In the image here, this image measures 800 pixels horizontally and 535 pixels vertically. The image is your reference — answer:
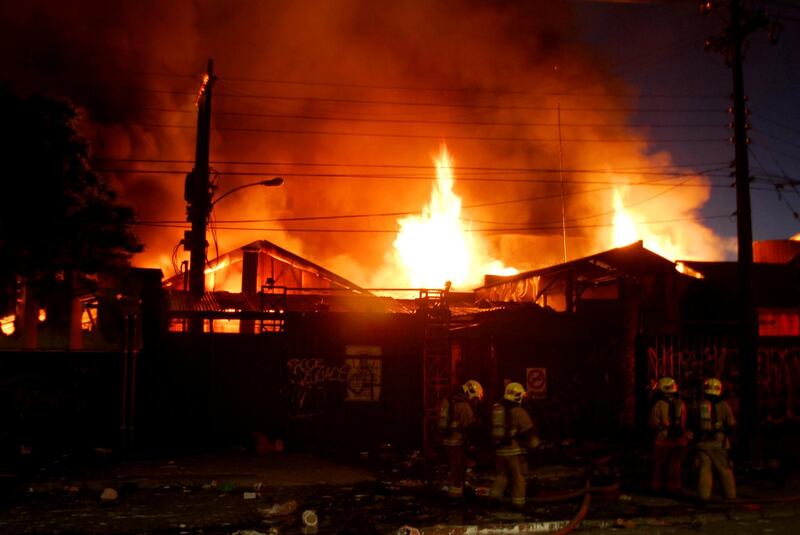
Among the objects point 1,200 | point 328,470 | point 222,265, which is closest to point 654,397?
point 328,470

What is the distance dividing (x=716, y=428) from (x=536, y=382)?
7952 millimetres

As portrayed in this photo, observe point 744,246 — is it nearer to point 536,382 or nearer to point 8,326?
point 536,382

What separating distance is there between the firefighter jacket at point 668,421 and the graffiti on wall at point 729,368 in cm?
655

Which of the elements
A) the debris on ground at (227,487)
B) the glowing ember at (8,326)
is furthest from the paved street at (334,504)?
the glowing ember at (8,326)

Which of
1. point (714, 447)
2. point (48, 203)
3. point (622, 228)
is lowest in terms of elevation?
point (714, 447)

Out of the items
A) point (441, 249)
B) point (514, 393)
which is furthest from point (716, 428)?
point (441, 249)

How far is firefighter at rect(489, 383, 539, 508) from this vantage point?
9.41m

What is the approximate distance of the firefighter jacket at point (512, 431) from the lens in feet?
30.9

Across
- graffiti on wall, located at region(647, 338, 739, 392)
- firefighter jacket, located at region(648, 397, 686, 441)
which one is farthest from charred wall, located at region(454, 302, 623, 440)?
firefighter jacket, located at region(648, 397, 686, 441)

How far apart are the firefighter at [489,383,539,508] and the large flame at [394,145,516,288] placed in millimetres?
31311

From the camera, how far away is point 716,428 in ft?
32.8

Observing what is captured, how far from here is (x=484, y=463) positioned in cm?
1353

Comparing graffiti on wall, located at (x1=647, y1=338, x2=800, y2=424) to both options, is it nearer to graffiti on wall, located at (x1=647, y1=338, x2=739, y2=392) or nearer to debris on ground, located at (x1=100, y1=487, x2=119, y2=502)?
graffiti on wall, located at (x1=647, y1=338, x2=739, y2=392)

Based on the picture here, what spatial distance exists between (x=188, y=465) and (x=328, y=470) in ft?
8.90
